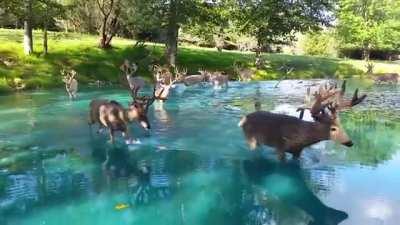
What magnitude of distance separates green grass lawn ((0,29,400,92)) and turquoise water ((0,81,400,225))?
15.0 meters

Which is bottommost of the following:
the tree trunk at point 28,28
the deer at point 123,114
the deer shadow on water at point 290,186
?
the deer shadow on water at point 290,186

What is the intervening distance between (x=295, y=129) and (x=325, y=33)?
61.7 meters

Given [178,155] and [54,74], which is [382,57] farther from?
[178,155]

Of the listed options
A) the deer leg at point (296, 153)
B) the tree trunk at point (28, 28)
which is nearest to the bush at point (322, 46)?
the tree trunk at point (28, 28)

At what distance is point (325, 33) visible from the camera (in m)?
71.1

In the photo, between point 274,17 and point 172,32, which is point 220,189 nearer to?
point 172,32

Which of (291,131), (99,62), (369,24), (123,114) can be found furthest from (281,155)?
(369,24)

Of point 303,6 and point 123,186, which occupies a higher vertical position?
point 303,6

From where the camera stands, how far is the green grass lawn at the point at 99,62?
3453 centimetres

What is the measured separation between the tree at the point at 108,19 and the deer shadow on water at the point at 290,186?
104ft

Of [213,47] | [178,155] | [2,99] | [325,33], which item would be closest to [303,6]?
[213,47]

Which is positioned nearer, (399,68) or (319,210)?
(319,210)

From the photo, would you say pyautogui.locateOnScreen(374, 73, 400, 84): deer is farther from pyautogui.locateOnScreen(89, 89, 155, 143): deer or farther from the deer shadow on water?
the deer shadow on water

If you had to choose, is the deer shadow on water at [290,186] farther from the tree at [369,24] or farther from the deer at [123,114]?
the tree at [369,24]
